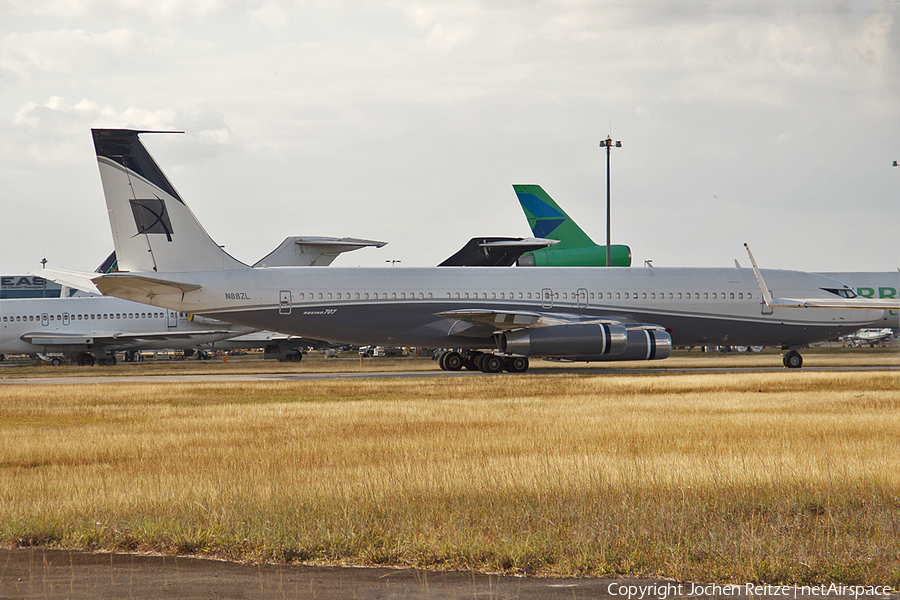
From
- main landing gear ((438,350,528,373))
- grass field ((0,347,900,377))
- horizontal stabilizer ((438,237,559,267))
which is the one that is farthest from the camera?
horizontal stabilizer ((438,237,559,267))

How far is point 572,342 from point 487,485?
22337 millimetres

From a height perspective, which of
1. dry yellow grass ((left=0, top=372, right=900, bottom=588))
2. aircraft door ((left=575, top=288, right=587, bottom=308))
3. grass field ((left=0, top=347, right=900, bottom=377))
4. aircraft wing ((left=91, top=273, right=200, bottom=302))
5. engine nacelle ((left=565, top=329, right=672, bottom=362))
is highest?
aircraft wing ((left=91, top=273, right=200, bottom=302))

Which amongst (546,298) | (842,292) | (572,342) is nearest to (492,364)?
(546,298)

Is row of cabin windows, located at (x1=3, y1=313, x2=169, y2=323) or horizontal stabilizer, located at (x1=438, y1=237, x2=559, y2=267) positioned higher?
horizontal stabilizer, located at (x1=438, y1=237, x2=559, y2=267)

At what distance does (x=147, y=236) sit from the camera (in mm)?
30562

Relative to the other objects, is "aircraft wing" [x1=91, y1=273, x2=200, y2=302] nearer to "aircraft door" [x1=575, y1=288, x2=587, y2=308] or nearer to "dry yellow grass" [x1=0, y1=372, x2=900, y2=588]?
"dry yellow grass" [x1=0, y1=372, x2=900, y2=588]

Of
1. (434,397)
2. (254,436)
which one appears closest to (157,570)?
(254,436)

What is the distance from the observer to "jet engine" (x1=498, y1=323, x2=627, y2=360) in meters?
31.6

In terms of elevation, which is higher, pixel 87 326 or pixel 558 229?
pixel 558 229

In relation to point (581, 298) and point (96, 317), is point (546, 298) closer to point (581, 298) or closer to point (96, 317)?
point (581, 298)

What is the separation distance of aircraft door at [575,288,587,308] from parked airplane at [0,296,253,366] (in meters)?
25.8

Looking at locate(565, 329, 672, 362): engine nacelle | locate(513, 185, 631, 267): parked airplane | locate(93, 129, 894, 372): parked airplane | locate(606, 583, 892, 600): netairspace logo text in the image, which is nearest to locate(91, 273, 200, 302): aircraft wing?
locate(93, 129, 894, 372): parked airplane

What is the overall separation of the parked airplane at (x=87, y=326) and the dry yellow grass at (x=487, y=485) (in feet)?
112

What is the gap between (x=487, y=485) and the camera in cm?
960
